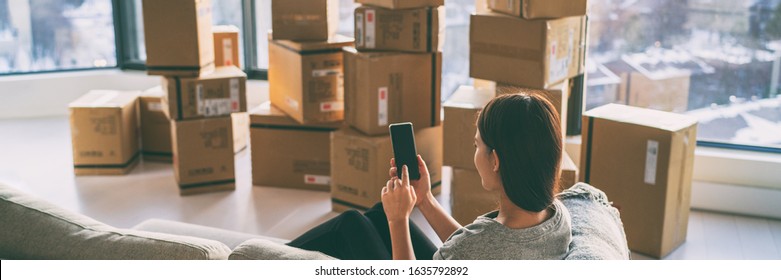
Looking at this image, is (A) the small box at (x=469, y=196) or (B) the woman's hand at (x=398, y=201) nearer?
(B) the woman's hand at (x=398, y=201)

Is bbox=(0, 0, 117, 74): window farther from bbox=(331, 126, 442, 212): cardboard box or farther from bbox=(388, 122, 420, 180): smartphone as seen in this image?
bbox=(388, 122, 420, 180): smartphone

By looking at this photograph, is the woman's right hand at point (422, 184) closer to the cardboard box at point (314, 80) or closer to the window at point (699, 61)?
the cardboard box at point (314, 80)

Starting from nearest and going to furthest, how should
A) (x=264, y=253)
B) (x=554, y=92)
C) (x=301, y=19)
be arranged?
(x=264, y=253) < (x=554, y=92) < (x=301, y=19)

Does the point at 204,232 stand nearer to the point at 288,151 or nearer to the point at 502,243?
the point at 502,243

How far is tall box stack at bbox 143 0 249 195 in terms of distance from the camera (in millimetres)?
4047

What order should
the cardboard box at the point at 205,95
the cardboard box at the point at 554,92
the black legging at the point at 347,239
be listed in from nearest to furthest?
the black legging at the point at 347,239 → the cardboard box at the point at 554,92 → the cardboard box at the point at 205,95

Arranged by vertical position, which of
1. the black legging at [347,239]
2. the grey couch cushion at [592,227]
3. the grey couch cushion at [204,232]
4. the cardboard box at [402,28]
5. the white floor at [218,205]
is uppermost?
the cardboard box at [402,28]

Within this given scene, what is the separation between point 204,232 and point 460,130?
1393 millimetres

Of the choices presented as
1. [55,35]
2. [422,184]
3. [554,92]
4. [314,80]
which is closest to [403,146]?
[422,184]

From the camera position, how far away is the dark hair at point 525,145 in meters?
1.79

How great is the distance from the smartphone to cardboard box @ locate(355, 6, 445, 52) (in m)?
1.72

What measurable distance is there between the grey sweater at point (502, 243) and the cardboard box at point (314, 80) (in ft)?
7.50

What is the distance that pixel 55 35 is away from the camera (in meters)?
5.76

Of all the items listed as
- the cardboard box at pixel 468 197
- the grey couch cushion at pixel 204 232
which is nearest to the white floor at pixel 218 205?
the cardboard box at pixel 468 197
